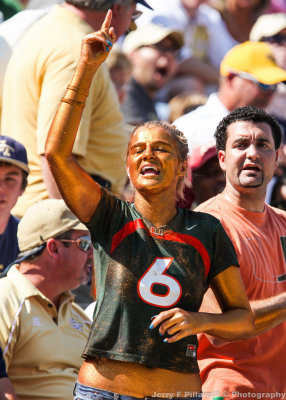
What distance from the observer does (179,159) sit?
10.3ft

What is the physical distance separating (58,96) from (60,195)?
0.61 metres

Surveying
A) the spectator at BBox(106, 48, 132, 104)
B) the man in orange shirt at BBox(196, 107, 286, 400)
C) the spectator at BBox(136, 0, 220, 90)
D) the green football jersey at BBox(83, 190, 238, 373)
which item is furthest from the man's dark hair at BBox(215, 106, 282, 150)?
the spectator at BBox(136, 0, 220, 90)

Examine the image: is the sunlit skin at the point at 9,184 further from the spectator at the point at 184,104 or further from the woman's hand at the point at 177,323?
the spectator at the point at 184,104

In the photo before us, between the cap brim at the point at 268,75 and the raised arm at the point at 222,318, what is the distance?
3.40 metres

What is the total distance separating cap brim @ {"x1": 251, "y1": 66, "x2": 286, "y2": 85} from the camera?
244 inches

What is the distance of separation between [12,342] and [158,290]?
1365mm

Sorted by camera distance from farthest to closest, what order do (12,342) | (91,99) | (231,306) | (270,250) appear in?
(91,99), (12,342), (270,250), (231,306)

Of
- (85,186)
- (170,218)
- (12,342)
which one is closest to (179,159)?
(170,218)

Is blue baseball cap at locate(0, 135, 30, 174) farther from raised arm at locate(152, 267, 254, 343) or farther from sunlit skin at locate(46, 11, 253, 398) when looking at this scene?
raised arm at locate(152, 267, 254, 343)

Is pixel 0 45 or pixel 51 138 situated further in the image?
pixel 0 45

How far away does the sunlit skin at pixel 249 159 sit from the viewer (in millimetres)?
3721

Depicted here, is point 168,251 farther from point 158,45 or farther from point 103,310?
point 158,45

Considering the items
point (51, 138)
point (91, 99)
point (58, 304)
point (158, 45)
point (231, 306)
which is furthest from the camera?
point (158, 45)

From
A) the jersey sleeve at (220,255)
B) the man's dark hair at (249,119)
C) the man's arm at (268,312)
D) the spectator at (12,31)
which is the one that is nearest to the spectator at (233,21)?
the spectator at (12,31)
